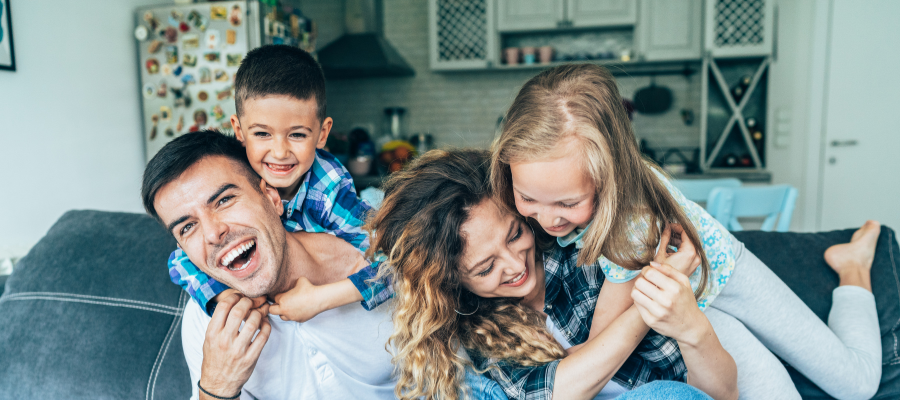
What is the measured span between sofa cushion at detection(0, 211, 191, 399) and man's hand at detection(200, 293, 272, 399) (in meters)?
0.42

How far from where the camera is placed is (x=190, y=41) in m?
2.99

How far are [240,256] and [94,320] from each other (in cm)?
61

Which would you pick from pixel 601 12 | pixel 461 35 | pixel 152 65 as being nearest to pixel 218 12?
pixel 152 65

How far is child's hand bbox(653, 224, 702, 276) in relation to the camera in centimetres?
111

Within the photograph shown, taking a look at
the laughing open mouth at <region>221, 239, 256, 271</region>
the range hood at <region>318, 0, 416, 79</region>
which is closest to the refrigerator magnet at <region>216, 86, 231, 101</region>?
the range hood at <region>318, 0, 416, 79</region>

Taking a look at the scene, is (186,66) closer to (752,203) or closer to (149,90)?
(149,90)

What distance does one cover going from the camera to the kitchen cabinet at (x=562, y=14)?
3939 millimetres

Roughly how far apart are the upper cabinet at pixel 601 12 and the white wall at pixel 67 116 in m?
2.97

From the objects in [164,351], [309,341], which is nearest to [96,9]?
[164,351]

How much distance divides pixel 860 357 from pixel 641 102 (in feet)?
9.94

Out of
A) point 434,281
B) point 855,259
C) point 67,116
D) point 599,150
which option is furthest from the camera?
point 67,116

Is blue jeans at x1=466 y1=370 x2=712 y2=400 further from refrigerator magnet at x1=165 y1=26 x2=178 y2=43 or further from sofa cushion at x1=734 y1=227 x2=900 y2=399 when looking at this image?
refrigerator magnet at x1=165 y1=26 x2=178 y2=43

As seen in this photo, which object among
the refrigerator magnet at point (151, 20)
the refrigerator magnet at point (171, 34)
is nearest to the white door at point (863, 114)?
the refrigerator magnet at point (171, 34)

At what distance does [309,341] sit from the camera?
1326 millimetres
